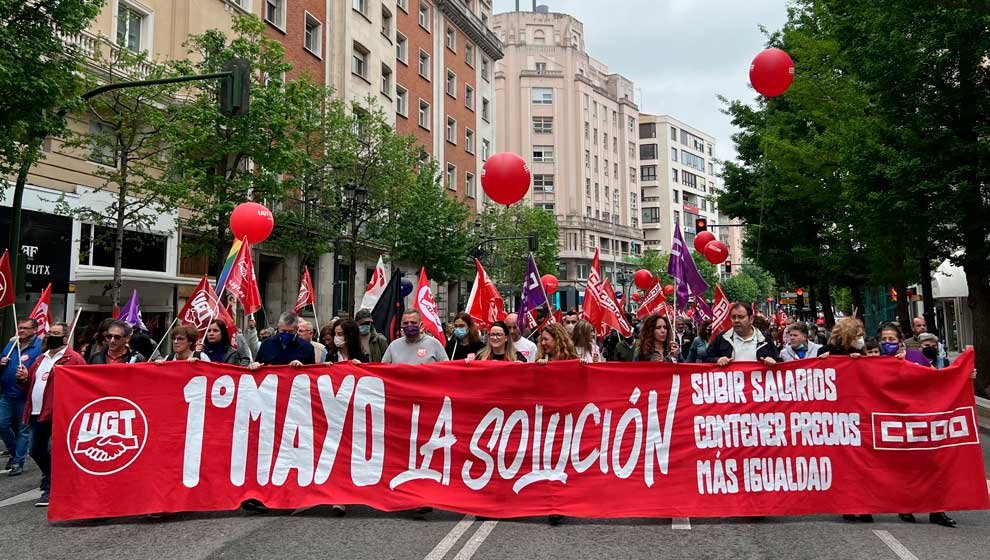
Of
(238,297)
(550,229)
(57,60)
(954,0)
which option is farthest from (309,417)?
(550,229)

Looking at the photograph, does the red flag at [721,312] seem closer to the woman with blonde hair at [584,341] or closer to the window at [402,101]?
the woman with blonde hair at [584,341]

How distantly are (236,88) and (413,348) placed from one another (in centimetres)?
739

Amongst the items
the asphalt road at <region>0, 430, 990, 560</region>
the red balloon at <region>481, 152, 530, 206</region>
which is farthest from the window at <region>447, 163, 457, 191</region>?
the asphalt road at <region>0, 430, 990, 560</region>

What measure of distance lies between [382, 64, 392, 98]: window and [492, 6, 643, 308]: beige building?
125 feet

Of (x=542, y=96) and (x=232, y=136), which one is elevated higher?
(x=542, y=96)

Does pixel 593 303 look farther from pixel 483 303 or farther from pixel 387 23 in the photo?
pixel 387 23

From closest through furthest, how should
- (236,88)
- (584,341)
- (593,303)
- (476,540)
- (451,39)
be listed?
(476,540)
(584,341)
(593,303)
(236,88)
(451,39)

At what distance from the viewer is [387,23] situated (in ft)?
119

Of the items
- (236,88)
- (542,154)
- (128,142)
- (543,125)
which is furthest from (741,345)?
(543,125)

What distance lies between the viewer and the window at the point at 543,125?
76.5 m

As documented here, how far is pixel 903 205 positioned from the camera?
14312mm

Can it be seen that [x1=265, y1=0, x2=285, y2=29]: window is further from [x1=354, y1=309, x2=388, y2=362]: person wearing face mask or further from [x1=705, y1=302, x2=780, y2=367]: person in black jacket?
[x1=705, y1=302, x2=780, y2=367]: person in black jacket

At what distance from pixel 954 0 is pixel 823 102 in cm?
909

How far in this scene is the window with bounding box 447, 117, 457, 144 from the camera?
141 feet
